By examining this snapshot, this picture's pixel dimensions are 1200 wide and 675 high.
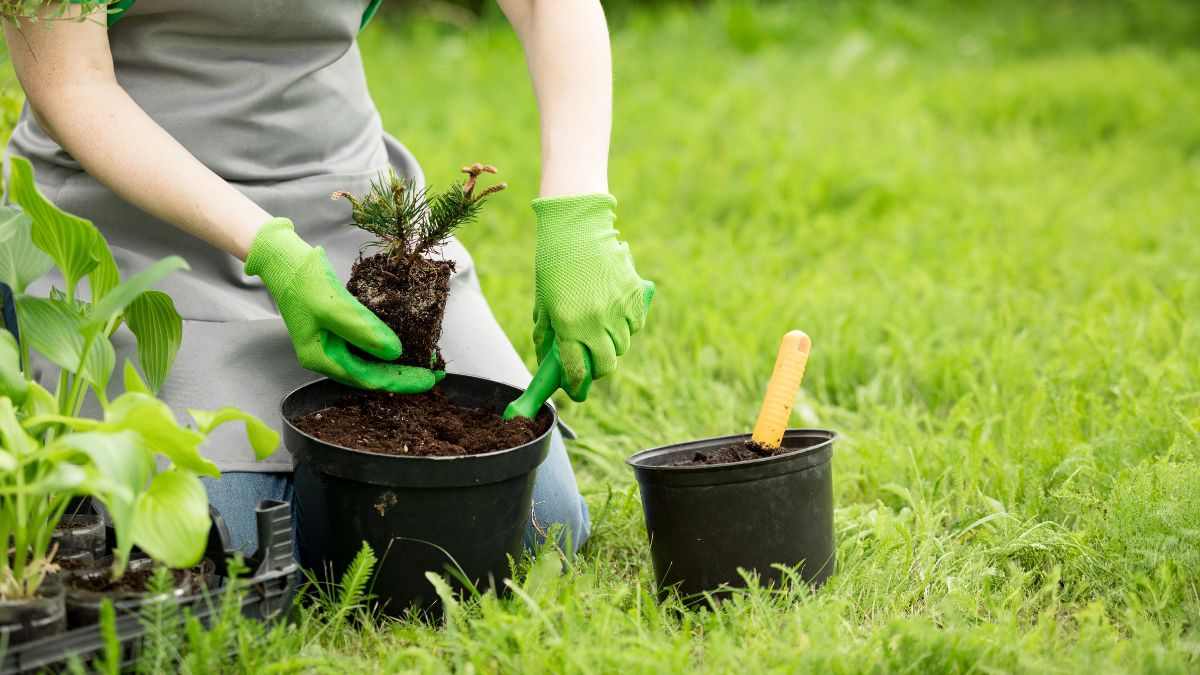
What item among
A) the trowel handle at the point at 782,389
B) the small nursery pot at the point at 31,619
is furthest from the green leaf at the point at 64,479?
the trowel handle at the point at 782,389

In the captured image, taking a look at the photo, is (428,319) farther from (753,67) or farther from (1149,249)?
(753,67)

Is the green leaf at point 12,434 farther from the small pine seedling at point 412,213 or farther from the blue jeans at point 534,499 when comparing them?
the small pine seedling at point 412,213

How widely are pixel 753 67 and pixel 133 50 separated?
400 centimetres

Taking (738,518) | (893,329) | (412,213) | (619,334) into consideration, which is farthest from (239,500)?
(893,329)

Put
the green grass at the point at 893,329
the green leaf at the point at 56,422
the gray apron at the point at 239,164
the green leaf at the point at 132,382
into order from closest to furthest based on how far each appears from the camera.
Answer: the green leaf at the point at 56,422 → the green leaf at the point at 132,382 → the green grass at the point at 893,329 → the gray apron at the point at 239,164

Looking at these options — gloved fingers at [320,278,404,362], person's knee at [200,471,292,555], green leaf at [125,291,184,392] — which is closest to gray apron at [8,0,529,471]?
person's knee at [200,471,292,555]

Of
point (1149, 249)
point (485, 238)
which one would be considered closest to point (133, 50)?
point (485, 238)

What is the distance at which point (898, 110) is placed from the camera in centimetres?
461

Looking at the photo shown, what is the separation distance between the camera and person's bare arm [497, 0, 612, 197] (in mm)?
1784

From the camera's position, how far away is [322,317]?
1.53 meters

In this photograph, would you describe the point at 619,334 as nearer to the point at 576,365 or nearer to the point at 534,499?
the point at 576,365

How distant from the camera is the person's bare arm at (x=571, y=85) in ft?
5.85

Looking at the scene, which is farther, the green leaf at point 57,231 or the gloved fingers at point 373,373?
the gloved fingers at point 373,373

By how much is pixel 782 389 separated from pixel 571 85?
0.57m
